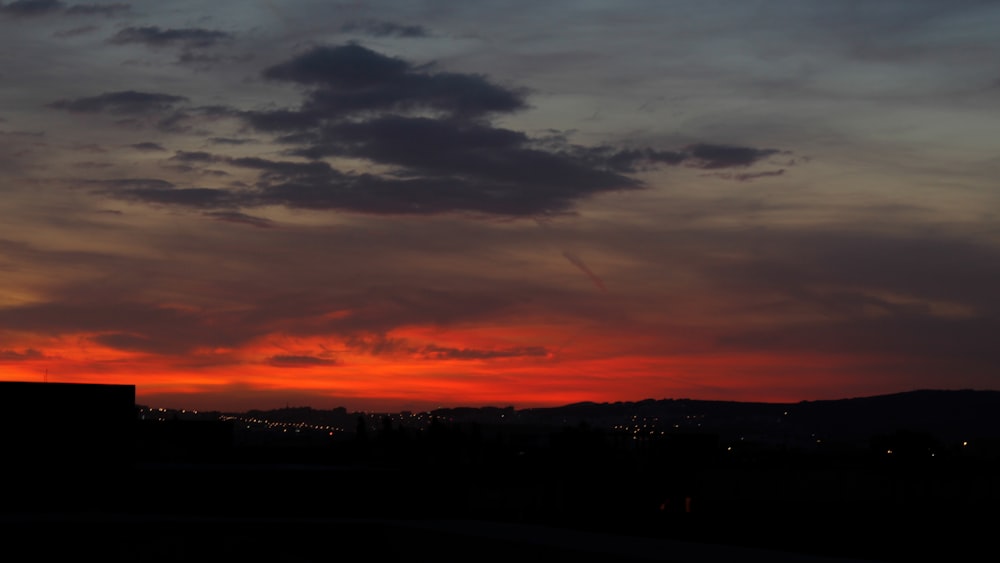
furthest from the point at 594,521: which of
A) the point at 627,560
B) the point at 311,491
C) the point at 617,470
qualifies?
the point at 617,470

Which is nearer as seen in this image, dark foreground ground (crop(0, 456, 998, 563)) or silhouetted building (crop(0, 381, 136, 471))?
dark foreground ground (crop(0, 456, 998, 563))

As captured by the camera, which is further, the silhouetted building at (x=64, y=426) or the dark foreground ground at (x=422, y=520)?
the silhouetted building at (x=64, y=426)

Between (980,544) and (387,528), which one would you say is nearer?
(387,528)

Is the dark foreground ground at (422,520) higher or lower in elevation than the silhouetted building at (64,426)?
lower

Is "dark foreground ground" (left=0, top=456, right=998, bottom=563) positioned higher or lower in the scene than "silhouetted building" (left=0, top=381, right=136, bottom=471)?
lower

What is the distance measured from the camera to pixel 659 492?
76.5 metres

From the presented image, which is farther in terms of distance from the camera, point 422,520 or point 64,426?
point 64,426

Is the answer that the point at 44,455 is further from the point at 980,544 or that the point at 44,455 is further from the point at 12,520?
the point at 980,544

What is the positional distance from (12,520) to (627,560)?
1753 centimetres

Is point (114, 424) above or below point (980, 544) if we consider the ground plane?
above

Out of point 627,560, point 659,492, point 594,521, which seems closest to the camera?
point 627,560

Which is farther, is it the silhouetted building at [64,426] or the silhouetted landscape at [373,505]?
the silhouetted building at [64,426]

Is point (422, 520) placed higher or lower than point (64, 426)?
lower

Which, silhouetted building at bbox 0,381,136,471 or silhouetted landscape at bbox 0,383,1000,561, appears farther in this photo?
silhouetted building at bbox 0,381,136,471
